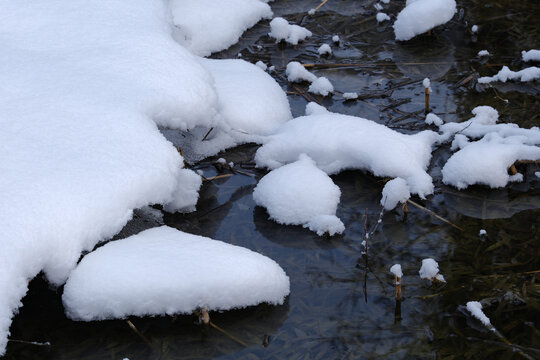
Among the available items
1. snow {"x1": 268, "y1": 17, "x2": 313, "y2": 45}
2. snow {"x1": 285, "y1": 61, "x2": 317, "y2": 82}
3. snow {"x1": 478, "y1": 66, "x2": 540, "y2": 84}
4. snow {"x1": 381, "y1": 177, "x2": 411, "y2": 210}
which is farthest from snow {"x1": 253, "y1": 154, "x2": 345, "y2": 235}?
snow {"x1": 268, "y1": 17, "x2": 313, "y2": 45}

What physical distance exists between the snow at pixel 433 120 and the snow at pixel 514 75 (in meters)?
0.57

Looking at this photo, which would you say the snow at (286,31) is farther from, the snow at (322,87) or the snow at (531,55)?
the snow at (531,55)

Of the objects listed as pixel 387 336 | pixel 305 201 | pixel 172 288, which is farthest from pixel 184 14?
pixel 387 336

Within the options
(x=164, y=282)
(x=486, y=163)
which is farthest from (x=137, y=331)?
(x=486, y=163)

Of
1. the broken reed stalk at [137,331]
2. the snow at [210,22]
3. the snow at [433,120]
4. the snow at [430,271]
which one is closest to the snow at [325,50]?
the snow at [210,22]

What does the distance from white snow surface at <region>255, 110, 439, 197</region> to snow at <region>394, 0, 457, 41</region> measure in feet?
4.57

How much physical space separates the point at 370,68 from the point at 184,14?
51.7 inches

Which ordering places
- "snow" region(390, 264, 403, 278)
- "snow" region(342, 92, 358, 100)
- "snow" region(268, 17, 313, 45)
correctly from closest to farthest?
"snow" region(390, 264, 403, 278), "snow" region(342, 92, 358, 100), "snow" region(268, 17, 313, 45)

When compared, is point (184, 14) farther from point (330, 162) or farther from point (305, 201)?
point (305, 201)

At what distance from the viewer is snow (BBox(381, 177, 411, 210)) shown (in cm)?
298

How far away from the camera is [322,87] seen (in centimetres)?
404

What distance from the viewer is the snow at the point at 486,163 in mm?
3109

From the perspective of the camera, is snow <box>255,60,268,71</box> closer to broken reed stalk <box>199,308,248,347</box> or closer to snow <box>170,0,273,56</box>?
snow <box>170,0,273,56</box>

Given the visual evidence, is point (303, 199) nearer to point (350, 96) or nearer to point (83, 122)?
point (83, 122)
